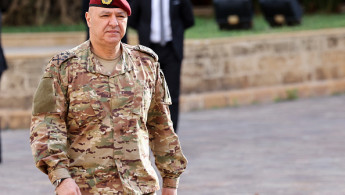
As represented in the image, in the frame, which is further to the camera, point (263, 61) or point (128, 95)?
point (263, 61)

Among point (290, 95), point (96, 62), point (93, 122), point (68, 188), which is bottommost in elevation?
point (290, 95)

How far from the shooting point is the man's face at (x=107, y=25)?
4059 mm

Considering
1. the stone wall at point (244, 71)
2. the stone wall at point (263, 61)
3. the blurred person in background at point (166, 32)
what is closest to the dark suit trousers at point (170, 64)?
the blurred person in background at point (166, 32)

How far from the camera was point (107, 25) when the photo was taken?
4.06 metres

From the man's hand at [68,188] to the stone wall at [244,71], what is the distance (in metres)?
9.03

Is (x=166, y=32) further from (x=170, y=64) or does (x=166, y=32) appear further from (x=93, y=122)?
(x=93, y=122)

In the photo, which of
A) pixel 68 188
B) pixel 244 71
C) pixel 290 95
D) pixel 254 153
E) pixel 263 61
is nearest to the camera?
pixel 68 188

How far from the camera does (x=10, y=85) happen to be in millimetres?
13008

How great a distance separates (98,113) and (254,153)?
626 centimetres

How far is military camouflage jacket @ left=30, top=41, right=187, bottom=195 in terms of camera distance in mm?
4008

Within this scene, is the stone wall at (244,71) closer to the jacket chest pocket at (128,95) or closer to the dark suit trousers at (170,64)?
the dark suit trousers at (170,64)

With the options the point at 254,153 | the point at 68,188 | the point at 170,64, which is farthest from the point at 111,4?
the point at 254,153

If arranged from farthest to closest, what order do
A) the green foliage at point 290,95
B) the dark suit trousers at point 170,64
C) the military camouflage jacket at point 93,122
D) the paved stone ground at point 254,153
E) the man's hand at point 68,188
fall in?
the green foliage at point 290,95 < the dark suit trousers at point 170,64 < the paved stone ground at point 254,153 < the military camouflage jacket at point 93,122 < the man's hand at point 68,188

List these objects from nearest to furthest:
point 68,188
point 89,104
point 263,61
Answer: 1. point 68,188
2. point 89,104
3. point 263,61
